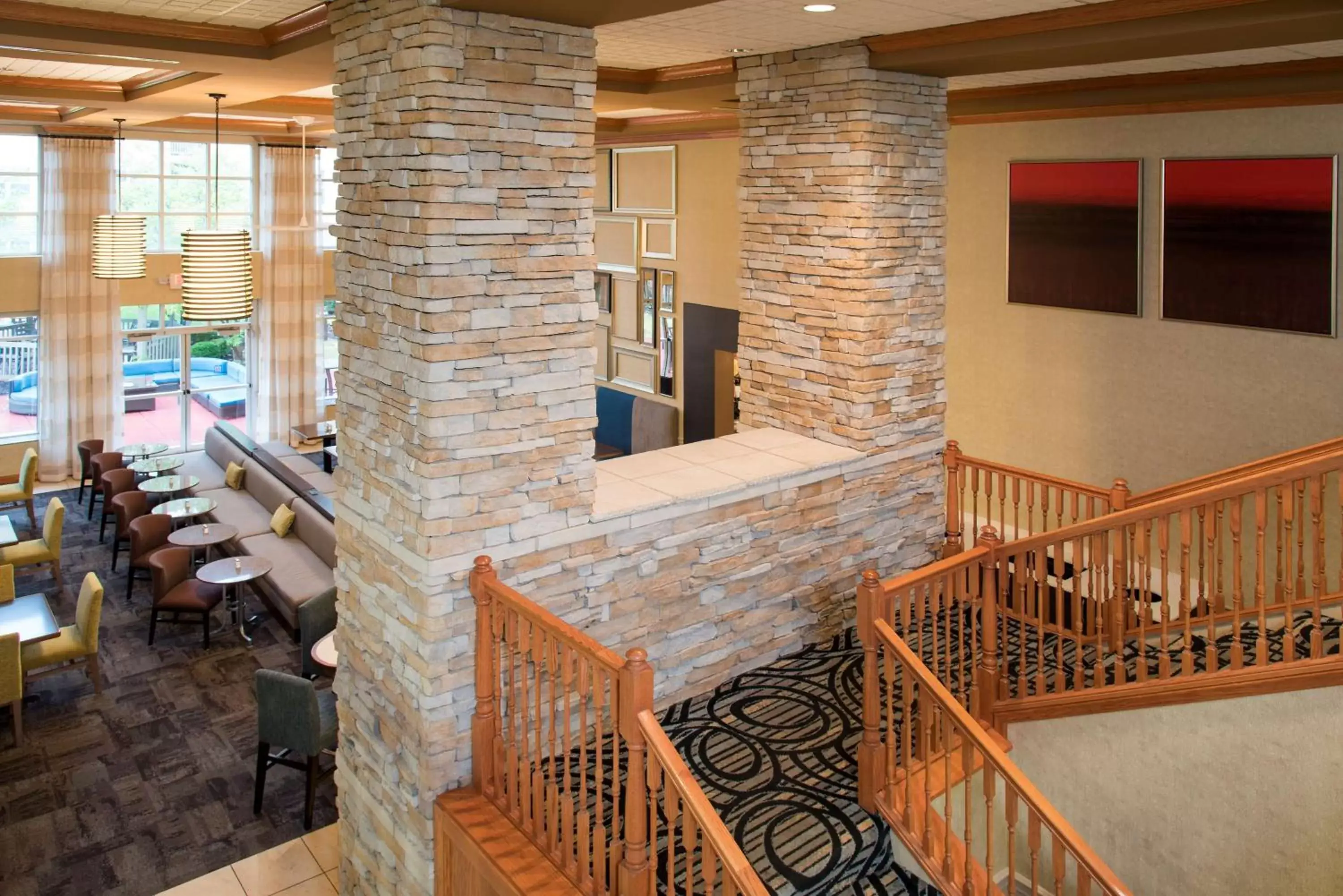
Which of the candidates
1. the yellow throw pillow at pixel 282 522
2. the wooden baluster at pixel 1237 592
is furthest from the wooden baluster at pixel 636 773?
the yellow throw pillow at pixel 282 522

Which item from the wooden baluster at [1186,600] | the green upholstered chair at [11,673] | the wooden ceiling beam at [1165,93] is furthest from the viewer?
the green upholstered chair at [11,673]

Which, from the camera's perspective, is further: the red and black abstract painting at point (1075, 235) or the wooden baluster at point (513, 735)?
the red and black abstract painting at point (1075, 235)

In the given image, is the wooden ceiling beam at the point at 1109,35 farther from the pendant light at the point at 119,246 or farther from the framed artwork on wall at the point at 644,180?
the pendant light at the point at 119,246

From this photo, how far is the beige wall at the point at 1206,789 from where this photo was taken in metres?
4.62

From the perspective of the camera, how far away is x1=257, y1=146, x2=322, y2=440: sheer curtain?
47.5 feet

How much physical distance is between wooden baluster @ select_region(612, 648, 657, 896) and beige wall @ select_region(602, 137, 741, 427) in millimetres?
7823

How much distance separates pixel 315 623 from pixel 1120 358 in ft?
20.3

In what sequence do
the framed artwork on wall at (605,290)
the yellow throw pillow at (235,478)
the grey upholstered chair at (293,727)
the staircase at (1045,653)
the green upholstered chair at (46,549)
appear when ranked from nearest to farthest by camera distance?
the staircase at (1045,653), the grey upholstered chair at (293,727), the green upholstered chair at (46,549), the yellow throw pillow at (235,478), the framed artwork on wall at (605,290)

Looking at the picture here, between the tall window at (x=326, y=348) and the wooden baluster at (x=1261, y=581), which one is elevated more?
the tall window at (x=326, y=348)

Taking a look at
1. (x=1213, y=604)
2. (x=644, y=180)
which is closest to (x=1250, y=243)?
(x=1213, y=604)

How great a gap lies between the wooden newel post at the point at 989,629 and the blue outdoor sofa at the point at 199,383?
12.1 metres

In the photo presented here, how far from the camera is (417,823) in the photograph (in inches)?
184

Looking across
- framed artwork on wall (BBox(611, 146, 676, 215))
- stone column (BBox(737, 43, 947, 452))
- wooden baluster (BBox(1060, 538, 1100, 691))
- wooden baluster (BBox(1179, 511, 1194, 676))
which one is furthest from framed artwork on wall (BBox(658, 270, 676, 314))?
wooden baluster (BBox(1179, 511, 1194, 676))

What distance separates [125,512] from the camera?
34.7 ft
